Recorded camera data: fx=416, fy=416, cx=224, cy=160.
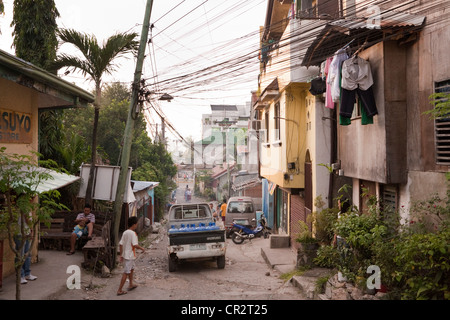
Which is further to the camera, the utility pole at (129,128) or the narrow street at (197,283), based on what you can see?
the utility pole at (129,128)

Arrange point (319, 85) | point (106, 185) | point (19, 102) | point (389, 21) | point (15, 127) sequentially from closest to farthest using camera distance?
point (389, 21) → point (15, 127) → point (19, 102) → point (319, 85) → point (106, 185)

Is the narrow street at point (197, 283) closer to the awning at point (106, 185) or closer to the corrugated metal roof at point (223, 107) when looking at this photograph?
the awning at point (106, 185)

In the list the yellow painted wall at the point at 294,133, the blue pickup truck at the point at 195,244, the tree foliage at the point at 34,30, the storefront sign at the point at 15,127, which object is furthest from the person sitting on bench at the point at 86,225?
the yellow painted wall at the point at 294,133

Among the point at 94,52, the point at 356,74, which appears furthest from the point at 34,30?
the point at 356,74

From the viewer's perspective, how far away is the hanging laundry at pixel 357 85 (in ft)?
28.0

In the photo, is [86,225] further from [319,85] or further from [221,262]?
[319,85]

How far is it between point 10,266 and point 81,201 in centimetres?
681

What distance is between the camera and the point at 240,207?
80.8 feet

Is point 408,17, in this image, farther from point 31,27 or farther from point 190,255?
point 31,27

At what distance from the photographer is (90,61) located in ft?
42.2

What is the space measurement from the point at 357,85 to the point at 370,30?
3.61ft

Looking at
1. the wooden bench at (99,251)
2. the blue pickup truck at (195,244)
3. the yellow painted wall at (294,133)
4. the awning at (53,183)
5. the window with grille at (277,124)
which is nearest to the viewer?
the awning at (53,183)

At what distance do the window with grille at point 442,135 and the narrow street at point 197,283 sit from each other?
4003 mm
